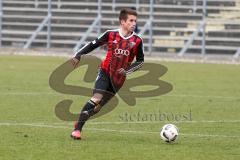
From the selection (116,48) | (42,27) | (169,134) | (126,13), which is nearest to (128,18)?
(126,13)

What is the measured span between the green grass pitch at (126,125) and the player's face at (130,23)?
5.26 ft

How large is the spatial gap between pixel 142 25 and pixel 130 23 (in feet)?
91.0

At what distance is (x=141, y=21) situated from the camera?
38938mm

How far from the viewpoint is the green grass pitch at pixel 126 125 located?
977 centimetres

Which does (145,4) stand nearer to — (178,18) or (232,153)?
(178,18)

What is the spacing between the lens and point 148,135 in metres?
11.8

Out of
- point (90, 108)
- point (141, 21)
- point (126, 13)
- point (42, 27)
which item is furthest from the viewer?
point (42, 27)

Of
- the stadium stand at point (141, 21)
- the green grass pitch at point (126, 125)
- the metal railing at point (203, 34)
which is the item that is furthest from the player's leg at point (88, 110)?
the stadium stand at point (141, 21)

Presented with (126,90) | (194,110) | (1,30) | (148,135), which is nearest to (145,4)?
(1,30)

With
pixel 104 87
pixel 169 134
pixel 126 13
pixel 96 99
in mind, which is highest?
pixel 126 13

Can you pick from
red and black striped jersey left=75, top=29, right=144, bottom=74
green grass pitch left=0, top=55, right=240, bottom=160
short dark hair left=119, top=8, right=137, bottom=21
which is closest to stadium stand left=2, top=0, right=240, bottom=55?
green grass pitch left=0, top=55, right=240, bottom=160

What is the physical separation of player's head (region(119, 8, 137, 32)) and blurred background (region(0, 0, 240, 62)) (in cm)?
2438

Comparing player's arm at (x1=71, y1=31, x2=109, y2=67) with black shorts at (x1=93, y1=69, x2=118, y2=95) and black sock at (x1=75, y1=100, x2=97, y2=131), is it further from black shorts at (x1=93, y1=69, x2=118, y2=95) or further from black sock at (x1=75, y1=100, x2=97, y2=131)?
black sock at (x1=75, y1=100, x2=97, y2=131)

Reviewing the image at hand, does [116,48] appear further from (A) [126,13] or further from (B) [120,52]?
(A) [126,13]
